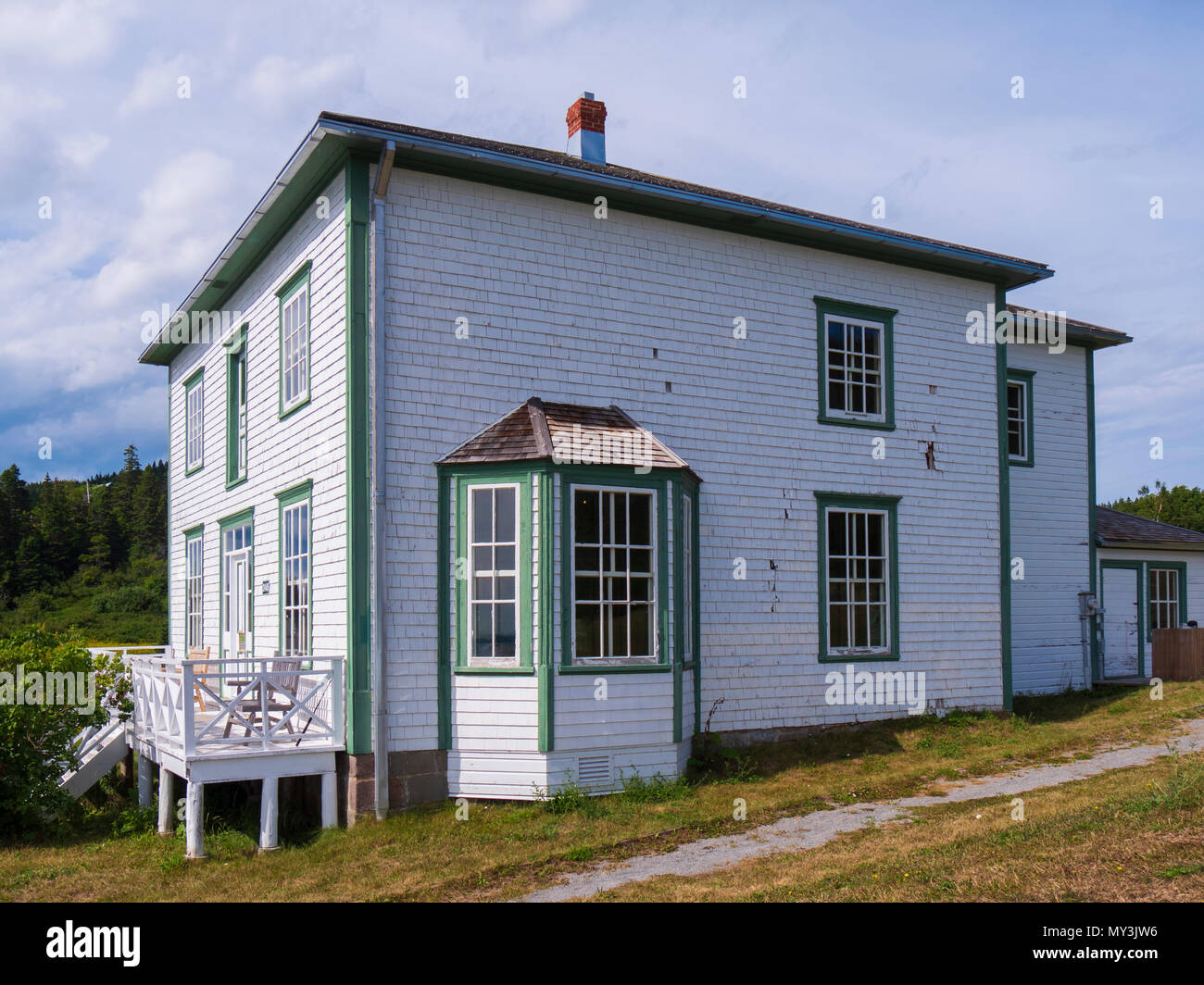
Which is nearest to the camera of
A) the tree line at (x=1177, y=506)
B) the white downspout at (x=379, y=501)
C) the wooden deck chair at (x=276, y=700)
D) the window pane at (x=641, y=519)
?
the wooden deck chair at (x=276, y=700)

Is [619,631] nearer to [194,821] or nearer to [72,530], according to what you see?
[194,821]

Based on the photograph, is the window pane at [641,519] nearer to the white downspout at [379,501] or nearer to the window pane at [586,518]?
the window pane at [586,518]

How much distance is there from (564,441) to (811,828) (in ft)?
15.2

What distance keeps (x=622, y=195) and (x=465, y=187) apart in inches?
78.5

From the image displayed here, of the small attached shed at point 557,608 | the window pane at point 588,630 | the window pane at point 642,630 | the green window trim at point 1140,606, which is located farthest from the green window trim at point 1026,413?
the window pane at point 588,630

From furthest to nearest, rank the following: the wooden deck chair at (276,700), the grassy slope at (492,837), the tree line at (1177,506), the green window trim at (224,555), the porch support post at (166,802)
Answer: the tree line at (1177,506) < the green window trim at (224,555) < the porch support post at (166,802) < the wooden deck chair at (276,700) < the grassy slope at (492,837)

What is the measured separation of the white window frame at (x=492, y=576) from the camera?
11109mm

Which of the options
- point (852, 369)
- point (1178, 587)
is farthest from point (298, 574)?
point (1178, 587)

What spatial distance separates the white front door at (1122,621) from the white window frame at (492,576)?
13.5 m

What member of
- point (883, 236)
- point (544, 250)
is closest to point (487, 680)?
point (544, 250)

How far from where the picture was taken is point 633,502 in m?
11.8

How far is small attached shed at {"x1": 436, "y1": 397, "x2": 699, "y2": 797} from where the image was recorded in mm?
11008

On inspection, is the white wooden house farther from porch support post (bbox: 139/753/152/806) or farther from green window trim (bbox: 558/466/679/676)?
porch support post (bbox: 139/753/152/806)
